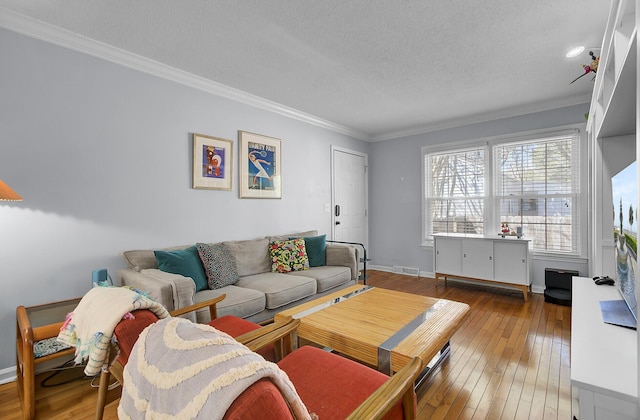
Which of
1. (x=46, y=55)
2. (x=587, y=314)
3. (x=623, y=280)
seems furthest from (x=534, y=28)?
(x=46, y=55)

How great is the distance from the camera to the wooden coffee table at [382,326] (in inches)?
60.0

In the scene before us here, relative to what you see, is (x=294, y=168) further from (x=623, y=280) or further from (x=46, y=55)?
(x=623, y=280)

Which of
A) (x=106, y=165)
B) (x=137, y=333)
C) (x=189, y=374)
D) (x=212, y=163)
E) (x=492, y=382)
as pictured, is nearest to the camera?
(x=189, y=374)

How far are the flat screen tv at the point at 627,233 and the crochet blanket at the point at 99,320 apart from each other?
6.28 feet

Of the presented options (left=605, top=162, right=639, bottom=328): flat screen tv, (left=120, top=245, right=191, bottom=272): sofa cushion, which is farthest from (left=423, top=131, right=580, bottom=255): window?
(left=120, top=245, right=191, bottom=272): sofa cushion

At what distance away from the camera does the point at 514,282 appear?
144 inches

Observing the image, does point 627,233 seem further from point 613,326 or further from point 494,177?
point 494,177

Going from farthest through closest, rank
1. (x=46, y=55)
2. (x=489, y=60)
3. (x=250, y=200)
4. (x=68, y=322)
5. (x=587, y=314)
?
1. (x=250, y=200)
2. (x=489, y=60)
3. (x=46, y=55)
4. (x=587, y=314)
5. (x=68, y=322)

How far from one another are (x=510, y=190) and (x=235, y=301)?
388 cm

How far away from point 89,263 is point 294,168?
97.4 inches

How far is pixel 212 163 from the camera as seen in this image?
3105 millimetres

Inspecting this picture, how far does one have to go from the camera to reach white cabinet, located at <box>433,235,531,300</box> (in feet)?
11.9

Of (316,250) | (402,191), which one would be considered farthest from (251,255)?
(402,191)

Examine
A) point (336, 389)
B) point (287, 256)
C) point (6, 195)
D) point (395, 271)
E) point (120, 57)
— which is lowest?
point (395, 271)
